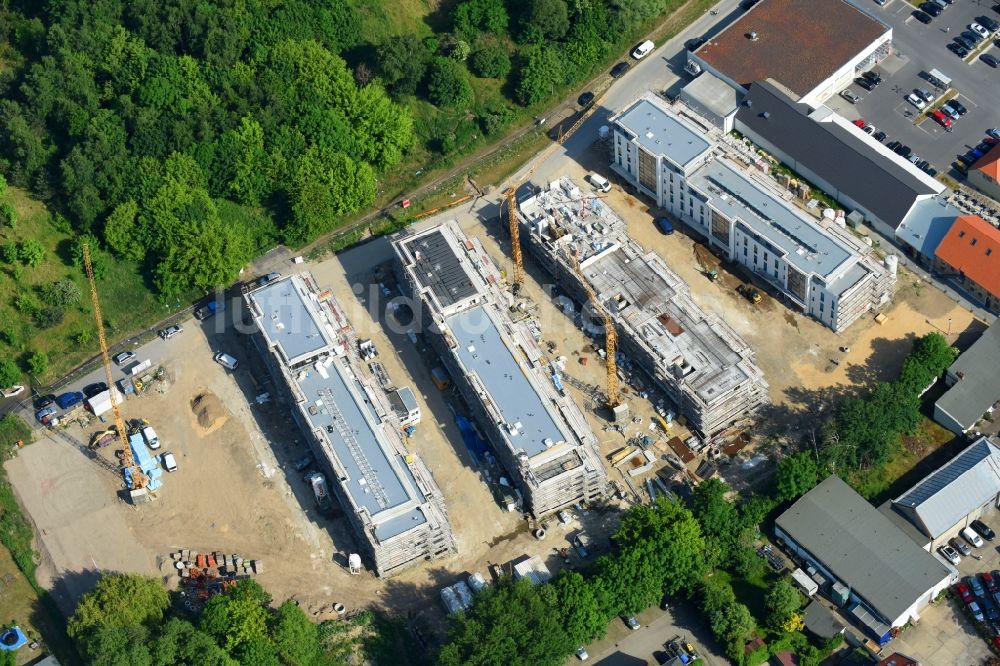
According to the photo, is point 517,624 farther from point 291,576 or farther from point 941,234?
point 941,234

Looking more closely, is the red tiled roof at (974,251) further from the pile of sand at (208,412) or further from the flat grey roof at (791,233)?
the pile of sand at (208,412)

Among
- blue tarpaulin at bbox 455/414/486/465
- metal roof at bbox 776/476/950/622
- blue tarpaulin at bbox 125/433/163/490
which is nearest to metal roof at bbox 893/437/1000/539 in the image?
metal roof at bbox 776/476/950/622

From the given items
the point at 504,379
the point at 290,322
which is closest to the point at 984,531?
the point at 504,379

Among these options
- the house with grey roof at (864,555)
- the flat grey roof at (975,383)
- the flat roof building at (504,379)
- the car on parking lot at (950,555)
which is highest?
the flat roof building at (504,379)

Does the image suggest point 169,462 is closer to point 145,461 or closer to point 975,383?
point 145,461

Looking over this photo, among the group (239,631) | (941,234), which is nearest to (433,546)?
(239,631)

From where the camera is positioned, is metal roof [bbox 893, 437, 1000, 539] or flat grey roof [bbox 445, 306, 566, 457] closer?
metal roof [bbox 893, 437, 1000, 539]

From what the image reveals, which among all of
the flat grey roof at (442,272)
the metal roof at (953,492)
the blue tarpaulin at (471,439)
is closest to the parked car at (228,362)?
the flat grey roof at (442,272)

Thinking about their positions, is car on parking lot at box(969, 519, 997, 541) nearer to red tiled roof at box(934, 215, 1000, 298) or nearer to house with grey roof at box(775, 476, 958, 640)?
house with grey roof at box(775, 476, 958, 640)
